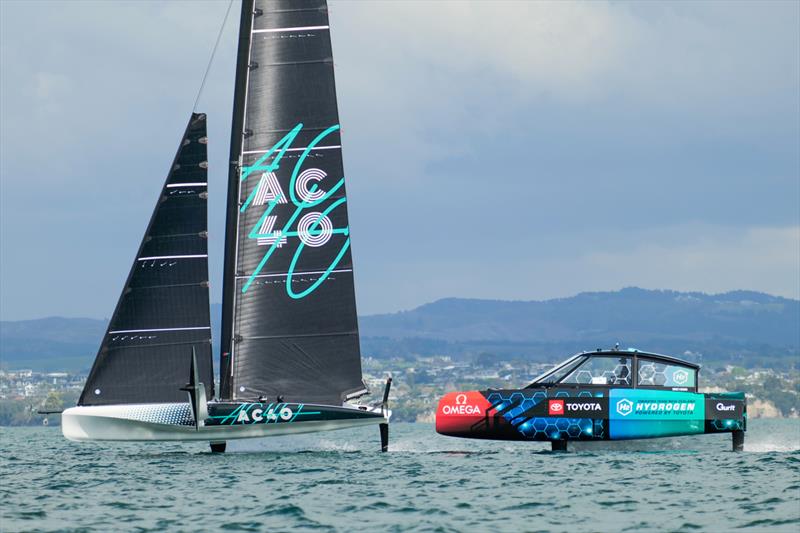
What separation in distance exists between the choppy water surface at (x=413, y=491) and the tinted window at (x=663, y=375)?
5.90 ft

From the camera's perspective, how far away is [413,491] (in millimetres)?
28875

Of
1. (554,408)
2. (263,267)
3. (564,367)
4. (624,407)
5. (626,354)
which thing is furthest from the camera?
(564,367)

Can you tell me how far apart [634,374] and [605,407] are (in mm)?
1308

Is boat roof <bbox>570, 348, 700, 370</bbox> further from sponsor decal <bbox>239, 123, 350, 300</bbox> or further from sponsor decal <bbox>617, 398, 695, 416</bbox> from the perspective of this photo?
sponsor decal <bbox>239, 123, 350, 300</bbox>

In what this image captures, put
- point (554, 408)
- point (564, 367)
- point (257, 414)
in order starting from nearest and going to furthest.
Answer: point (257, 414) < point (554, 408) < point (564, 367)

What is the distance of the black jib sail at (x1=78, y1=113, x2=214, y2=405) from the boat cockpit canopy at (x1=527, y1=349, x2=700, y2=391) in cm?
933

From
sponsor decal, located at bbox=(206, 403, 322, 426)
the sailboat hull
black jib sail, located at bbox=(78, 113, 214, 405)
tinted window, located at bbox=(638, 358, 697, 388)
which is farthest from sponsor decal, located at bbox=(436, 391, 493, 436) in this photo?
black jib sail, located at bbox=(78, 113, 214, 405)

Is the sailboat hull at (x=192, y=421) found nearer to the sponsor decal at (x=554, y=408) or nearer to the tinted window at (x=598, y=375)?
the sponsor decal at (x=554, y=408)

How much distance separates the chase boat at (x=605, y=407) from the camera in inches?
1511

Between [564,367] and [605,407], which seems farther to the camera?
[564,367]

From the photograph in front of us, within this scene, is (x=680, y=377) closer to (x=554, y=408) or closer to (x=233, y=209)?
(x=554, y=408)

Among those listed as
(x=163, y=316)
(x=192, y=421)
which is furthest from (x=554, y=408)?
(x=163, y=316)

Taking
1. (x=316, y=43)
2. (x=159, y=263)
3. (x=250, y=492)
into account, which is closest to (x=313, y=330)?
(x=159, y=263)

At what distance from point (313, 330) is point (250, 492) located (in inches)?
429
